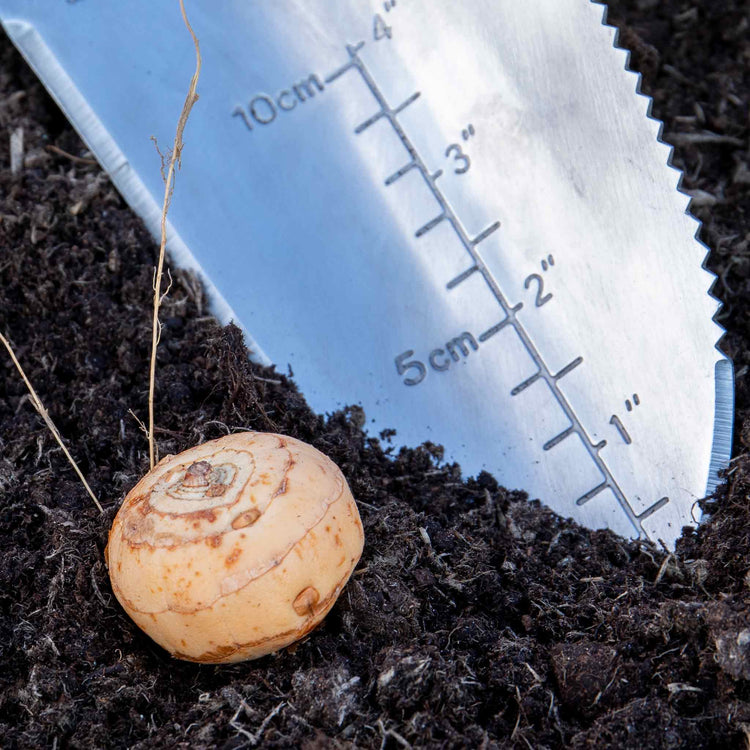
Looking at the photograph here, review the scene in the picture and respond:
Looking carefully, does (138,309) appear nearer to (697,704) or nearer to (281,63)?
(281,63)

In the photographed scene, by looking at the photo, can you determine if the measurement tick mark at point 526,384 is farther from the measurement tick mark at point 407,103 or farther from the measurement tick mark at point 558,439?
the measurement tick mark at point 407,103

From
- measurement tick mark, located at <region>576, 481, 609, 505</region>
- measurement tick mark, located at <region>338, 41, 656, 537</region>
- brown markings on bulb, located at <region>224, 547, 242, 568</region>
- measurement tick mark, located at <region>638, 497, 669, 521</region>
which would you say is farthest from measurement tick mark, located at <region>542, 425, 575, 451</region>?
brown markings on bulb, located at <region>224, 547, 242, 568</region>

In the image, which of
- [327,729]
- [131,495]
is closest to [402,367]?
[131,495]

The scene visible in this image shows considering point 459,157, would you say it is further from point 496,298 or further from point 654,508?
point 654,508

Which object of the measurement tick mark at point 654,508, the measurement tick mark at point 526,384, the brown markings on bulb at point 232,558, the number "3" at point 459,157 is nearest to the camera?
the brown markings on bulb at point 232,558

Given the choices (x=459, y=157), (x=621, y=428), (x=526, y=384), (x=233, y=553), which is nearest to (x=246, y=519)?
(x=233, y=553)

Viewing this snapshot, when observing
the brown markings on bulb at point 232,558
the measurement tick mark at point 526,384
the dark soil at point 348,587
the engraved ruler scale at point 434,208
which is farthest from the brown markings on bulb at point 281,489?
the measurement tick mark at point 526,384
